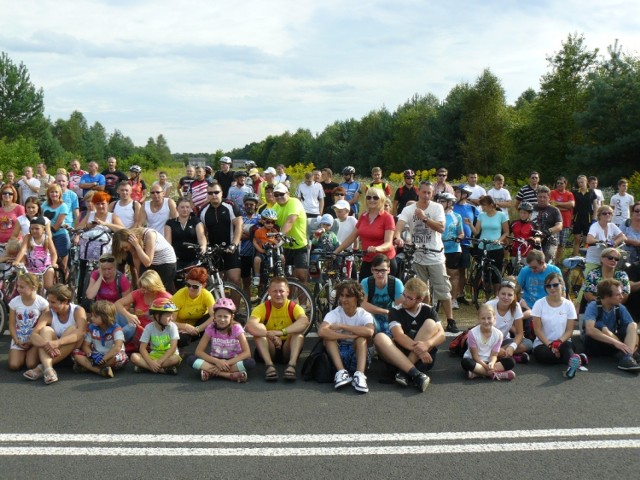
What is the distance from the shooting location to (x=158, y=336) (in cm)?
674

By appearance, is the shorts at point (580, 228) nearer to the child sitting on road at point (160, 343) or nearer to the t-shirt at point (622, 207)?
the t-shirt at point (622, 207)

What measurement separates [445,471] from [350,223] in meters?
5.71

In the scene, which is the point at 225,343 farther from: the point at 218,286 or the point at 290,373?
the point at 218,286

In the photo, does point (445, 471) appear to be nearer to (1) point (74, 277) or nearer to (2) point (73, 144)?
(1) point (74, 277)

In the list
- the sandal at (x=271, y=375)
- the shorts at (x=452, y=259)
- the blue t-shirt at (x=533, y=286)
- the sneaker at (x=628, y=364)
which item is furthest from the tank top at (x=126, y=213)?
the sneaker at (x=628, y=364)

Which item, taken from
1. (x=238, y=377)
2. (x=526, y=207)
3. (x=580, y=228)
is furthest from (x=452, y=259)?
(x=580, y=228)

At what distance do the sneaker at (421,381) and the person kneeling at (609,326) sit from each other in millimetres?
2225

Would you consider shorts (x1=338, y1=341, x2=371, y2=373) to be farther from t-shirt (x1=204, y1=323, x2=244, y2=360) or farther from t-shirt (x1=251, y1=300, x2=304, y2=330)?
t-shirt (x1=204, y1=323, x2=244, y2=360)

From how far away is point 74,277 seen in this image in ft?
30.0

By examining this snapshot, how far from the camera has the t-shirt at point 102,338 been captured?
670 cm

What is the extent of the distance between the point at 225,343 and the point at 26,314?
224 centimetres

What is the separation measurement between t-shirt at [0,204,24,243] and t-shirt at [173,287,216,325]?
3.33 m

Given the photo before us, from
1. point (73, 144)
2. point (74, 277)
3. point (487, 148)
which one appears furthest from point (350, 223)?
point (73, 144)

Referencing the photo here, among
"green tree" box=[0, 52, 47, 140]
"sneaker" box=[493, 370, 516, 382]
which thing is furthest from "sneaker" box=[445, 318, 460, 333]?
"green tree" box=[0, 52, 47, 140]
